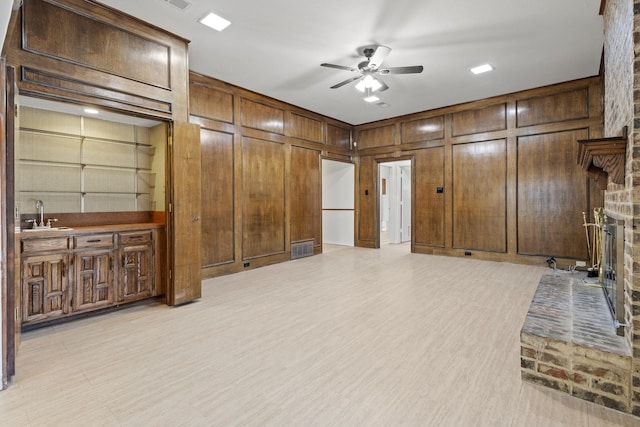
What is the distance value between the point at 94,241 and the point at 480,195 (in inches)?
248

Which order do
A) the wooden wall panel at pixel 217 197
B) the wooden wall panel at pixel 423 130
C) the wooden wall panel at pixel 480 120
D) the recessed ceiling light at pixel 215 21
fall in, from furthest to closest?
the wooden wall panel at pixel 423 130, the wooden wall panel at pixel 480 120, the wooden wall panel at pixel 217 197, the recessed ceiling light at pixel 215 21

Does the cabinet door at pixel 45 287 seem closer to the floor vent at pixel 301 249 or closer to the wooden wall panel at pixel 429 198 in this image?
the floor vent at pixel 301 249

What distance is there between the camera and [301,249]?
6711mm

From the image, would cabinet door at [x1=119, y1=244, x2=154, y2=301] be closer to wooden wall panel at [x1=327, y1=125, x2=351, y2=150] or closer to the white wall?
wooden wall panel at [x1=327, y1=125, x2=351, y2=150]

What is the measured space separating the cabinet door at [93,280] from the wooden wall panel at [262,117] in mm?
3166

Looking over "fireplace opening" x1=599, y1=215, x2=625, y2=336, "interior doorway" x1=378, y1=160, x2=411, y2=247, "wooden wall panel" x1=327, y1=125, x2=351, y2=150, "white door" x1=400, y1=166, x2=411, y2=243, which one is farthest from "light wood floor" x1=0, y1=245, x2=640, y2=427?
"white door" x1=400, y1=166, x2=411, y2=243

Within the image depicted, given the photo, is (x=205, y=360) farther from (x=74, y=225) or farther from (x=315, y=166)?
(x=315, y=166)

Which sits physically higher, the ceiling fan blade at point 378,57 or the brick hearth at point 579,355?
the ceiling fan blade at point 378,57

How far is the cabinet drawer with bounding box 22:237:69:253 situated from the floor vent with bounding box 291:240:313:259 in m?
3.95

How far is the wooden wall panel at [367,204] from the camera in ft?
26.0

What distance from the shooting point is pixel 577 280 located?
3.43 metres

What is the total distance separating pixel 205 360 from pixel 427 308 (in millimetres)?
2322

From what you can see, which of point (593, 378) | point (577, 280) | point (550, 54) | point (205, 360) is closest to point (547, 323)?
point (593, 378)

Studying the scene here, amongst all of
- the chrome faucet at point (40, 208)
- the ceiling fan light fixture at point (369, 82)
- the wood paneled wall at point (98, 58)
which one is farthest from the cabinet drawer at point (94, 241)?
the ceiling fan light fixture at point (369, 82)
